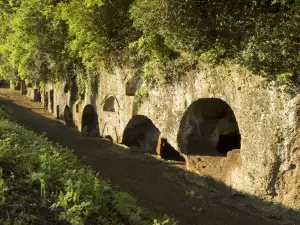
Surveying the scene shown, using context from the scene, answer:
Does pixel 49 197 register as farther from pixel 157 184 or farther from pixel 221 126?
pixel 221 126

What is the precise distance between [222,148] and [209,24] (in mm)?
5784

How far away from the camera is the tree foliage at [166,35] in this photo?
8.54 metres

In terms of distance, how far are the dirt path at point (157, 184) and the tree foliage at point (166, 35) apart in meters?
3.42

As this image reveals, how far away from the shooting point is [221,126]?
12516 millimetres

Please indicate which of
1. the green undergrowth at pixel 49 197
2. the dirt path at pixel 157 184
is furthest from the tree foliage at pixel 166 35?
the green undergrowth at pixel 49 197

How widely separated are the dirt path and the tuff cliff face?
57 cm

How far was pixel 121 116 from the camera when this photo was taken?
610 inches

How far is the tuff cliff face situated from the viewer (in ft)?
30.0

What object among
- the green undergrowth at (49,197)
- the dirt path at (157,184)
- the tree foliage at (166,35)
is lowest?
the dirt path at (157,184)

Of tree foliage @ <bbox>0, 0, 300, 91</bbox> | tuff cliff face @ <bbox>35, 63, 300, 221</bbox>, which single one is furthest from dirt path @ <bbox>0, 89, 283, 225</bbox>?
tree foliage @ <bbox>0, 0, 300, 91</bbox>

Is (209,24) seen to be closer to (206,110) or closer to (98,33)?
(206,110)

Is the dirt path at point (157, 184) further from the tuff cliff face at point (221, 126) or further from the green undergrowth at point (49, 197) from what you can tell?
the green undergrowth at point (49, 197)

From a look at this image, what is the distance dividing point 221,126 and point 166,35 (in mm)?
4197

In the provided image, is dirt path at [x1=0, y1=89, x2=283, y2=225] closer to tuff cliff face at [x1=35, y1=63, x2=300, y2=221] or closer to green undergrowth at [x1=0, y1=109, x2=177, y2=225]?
tuff cliff face at [x1=35, y1=63, x2=300, y2=221]
